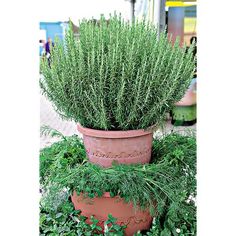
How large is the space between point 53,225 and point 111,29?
80 centimetres

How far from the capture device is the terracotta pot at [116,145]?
131 centimetres

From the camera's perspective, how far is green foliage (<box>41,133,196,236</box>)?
1.25m

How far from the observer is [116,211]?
1319mm

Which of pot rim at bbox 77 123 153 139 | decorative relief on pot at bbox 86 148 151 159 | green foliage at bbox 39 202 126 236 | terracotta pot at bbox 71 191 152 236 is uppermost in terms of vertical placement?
pot rim at bbox 77 123 153 139

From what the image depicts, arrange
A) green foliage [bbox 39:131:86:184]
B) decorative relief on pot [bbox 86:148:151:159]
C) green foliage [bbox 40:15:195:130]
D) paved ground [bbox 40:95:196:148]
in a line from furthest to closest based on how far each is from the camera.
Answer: paved ground [bbox 40:95:196:148] → green foliage [bbox 39:131:86:184] → decorative relief on pot [bbox 86:148:151:159] → green foliage [bbox 40:15:195:130]

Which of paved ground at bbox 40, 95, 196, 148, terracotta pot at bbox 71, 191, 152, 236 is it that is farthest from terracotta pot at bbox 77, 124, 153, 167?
paved ground at bbox 40, 95, 196, 148

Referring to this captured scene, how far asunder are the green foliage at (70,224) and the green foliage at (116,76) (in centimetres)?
35

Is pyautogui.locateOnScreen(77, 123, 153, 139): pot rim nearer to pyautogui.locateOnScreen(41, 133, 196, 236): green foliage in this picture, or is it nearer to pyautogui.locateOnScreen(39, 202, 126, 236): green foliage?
pyautogui.locateOnScreen(41, 133, 196, 236): green foliage

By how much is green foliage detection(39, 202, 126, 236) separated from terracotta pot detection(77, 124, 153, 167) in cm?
21

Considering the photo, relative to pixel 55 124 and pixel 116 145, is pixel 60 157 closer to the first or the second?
pixel 116 145

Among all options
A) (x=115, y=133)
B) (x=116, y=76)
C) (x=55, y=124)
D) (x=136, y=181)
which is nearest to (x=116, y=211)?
(x=136, y=181)

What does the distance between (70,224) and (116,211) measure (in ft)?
0.70
